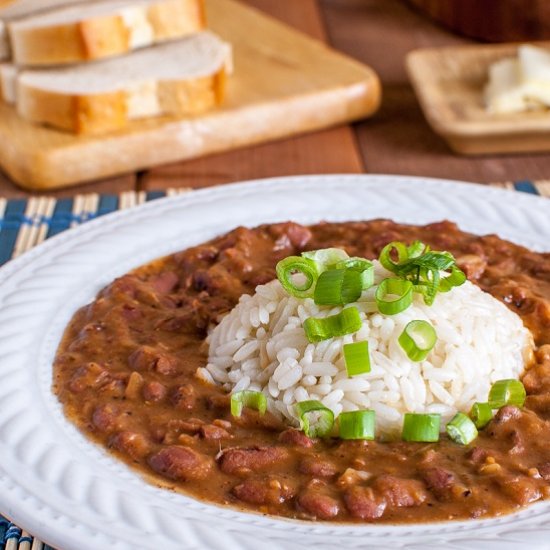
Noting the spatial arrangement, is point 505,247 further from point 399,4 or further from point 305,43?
point 399,4

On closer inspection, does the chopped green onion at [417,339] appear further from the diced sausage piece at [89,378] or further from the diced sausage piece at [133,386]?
the diced sausage piece at [89,378]

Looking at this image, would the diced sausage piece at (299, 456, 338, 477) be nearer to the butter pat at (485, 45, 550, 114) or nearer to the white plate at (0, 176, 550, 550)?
the white plate at (0, 176, 550, 550)

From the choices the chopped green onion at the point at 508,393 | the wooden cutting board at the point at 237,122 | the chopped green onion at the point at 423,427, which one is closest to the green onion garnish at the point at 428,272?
the chopped green onion at the point at 508,393

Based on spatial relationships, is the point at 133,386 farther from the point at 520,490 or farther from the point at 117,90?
the point at 117,90

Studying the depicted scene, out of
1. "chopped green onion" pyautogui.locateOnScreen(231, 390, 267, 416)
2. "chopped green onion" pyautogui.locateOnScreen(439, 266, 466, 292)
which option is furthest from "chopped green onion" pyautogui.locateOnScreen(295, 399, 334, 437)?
"chopped green onion" pyautogui.locateOnScreen(439, 266, 466, 292)

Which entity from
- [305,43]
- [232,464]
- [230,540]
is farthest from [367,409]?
[305,43]

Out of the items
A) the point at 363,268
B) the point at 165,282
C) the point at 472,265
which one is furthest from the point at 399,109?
the point at 363,268
